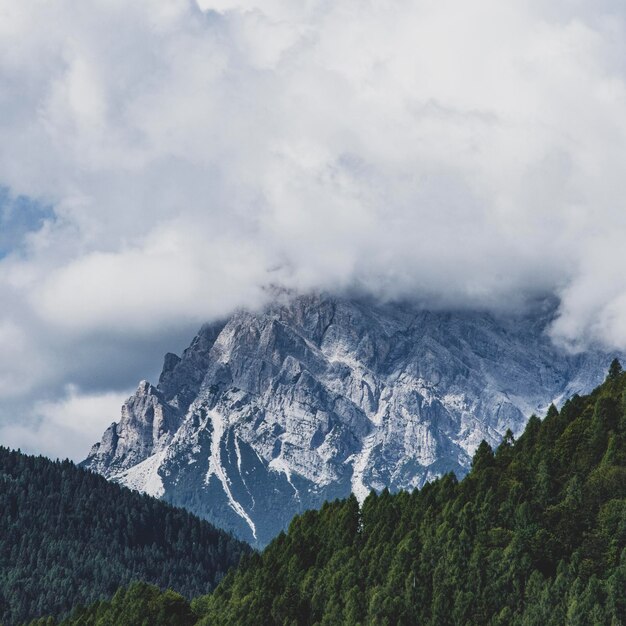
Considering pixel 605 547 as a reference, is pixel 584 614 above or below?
below

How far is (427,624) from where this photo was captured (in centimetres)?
19838

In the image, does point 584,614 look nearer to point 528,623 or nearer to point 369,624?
point 528,623

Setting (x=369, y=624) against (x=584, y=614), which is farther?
(x=369, y=624)

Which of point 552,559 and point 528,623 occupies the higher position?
point 552,559

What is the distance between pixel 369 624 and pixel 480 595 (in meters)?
18.8

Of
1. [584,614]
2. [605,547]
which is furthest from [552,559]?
[584,614]

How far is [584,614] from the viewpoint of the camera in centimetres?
17600

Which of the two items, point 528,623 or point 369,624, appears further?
point 369,624

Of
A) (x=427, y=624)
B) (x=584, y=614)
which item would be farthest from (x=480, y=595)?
(x=584, y=614)

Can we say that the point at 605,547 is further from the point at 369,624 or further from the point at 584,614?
the point at 369,624

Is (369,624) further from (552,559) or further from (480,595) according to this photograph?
(552,559)

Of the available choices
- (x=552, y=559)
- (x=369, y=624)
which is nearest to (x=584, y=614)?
(x=552, y=559)

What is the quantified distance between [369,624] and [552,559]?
3193 cm

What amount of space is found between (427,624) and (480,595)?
33.2 feet
